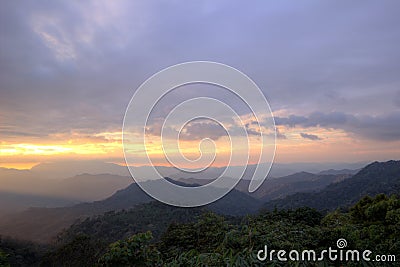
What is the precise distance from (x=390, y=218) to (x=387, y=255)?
235 inches

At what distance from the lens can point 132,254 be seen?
14.3 feet

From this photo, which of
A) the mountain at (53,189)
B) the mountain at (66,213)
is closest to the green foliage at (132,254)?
the mountain at (66,213)

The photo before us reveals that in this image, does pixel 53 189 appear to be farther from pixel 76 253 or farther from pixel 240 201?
pixel 76 253

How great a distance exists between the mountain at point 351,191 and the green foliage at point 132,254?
38.2m

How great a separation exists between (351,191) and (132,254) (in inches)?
2074

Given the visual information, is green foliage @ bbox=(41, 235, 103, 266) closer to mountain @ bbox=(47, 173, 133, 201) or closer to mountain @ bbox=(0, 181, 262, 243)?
mountain @ bbox=(0, 181, 262, 243)

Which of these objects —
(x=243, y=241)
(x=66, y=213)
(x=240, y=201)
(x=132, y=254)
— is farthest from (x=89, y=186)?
(x=243, y=241)

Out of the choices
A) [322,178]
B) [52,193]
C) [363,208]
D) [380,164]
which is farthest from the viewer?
[322,178]

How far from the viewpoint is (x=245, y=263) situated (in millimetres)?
3615

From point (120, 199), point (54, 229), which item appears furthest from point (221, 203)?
point (54, 229)

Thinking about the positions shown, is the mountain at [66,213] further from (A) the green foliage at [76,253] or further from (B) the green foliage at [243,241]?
(B) the green foliage at [243,241]

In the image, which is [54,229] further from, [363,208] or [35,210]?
[363,208]

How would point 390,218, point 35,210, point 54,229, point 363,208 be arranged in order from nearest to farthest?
point 390,218, point 363,208, point 54,229, point 35,210

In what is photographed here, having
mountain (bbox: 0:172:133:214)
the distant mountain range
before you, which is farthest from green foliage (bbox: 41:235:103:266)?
mountain (bbox: 0:172:133:214)
